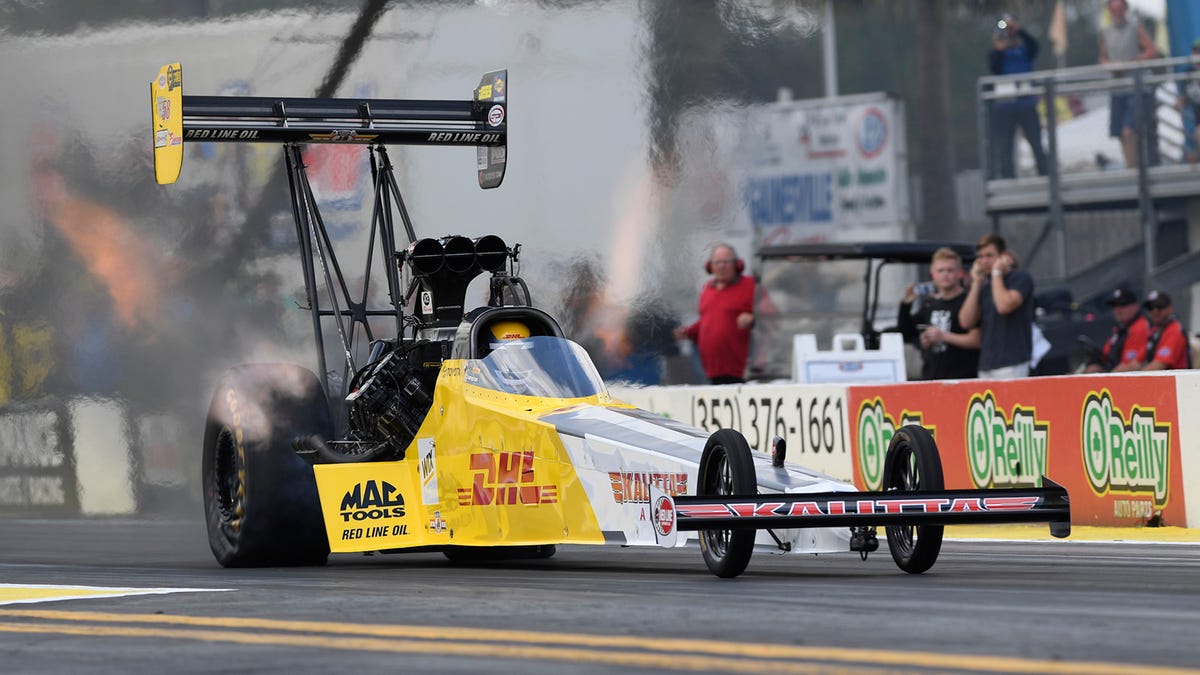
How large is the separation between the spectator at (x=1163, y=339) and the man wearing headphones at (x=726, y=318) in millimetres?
3400

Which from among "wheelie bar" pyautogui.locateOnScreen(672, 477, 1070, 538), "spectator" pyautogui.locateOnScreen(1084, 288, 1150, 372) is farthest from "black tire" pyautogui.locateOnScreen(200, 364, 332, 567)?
"spectator" pyautogui.locateOnScreen(1084, 288, 1150, 372)

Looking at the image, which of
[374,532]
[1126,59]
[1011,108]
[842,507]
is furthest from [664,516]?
[1126,59]

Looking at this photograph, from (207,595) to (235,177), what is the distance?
337 inches

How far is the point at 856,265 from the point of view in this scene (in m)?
22.0

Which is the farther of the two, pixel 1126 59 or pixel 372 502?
pixel 1126 59

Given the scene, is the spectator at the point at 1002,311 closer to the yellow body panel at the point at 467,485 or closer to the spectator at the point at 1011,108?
the yellow body panel at the point at 467,485

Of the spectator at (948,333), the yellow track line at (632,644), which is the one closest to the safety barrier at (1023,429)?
the spectator at (948,333)

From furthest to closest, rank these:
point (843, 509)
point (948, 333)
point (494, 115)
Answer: point (948, 333), point (494, 115), point (843, 509)

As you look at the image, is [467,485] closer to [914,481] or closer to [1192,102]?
[914,481]

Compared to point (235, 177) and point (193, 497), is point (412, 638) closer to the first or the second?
point (193, 497)

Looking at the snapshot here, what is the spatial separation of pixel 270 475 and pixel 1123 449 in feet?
17.7

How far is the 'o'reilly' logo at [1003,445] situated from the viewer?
14.1 meters

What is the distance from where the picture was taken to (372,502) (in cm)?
1120

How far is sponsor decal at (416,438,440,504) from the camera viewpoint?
1084cm
